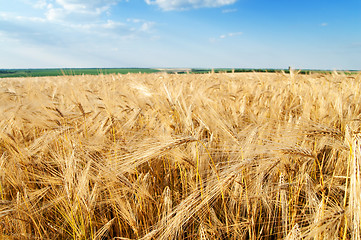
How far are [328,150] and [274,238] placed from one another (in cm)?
98

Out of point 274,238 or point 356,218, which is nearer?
point 356,218

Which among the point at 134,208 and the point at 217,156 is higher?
the point at 217,156

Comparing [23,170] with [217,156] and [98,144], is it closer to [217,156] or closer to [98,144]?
[98,144]

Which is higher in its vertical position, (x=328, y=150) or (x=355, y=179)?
(x=355, y=179)

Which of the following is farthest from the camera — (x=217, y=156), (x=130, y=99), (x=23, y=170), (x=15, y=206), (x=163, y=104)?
(x=130, y=99)

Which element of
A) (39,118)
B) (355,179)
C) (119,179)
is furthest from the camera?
(39,118)

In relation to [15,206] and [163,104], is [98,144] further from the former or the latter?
[163,104]

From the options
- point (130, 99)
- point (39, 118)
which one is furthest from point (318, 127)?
point (39, 118)

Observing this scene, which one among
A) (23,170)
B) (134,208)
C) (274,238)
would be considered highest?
(23,170)

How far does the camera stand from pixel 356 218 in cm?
67

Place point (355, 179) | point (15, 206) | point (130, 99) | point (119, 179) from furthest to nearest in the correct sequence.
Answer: point (130, 99)
point (119, 179)
point (15, 206)
point (355, 179)

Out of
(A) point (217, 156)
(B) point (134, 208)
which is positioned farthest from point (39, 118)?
(A) point (217, 156)

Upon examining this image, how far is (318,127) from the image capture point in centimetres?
98

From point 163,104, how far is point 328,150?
1467 millimetres
